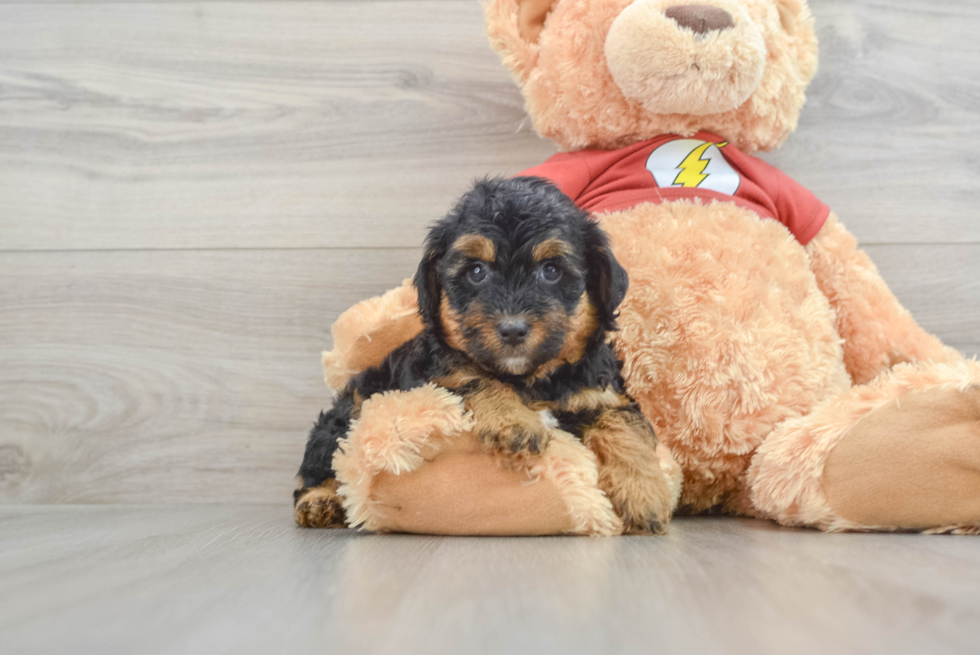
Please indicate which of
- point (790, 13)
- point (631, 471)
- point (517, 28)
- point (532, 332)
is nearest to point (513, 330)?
point (532, 332)

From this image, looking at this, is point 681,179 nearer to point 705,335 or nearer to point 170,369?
point 705,335

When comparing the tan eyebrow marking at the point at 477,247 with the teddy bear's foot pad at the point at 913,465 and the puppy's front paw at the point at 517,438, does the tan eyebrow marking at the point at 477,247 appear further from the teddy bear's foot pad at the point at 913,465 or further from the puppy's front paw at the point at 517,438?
the teddy bear's foot pad at the point at 913,465

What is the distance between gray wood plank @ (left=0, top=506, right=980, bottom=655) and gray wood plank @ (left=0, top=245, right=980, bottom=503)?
0.72 m

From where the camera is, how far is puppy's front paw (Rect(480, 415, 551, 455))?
1.10 m

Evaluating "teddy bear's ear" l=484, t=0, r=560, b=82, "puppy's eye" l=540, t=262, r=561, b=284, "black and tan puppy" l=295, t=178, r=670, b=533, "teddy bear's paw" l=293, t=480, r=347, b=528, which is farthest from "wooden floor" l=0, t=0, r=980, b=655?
"puppy's eye" l=540, t=262, r=561, b=284

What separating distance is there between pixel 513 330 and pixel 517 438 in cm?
17

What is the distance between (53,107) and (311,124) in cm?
72

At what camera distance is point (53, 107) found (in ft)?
6.34

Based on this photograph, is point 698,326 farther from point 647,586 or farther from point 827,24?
point 827,24

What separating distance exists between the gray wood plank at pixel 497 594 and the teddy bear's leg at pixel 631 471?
0.05 meters

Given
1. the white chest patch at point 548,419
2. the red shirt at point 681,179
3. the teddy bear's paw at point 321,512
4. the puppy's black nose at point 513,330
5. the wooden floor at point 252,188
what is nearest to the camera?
the puppy's black nose at point 513,330

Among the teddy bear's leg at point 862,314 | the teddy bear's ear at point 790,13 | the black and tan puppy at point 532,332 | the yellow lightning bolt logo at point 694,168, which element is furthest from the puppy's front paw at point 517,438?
the teddy bear's ear at point 790,13

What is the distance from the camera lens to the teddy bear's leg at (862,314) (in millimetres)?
1506

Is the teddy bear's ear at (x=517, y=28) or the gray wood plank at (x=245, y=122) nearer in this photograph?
the teddy bear's ear at (x=517, y=28)
